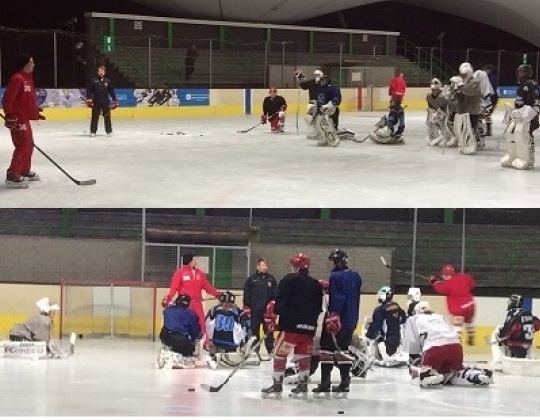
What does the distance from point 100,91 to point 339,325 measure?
10.8 metres

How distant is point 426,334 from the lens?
24.8 ft

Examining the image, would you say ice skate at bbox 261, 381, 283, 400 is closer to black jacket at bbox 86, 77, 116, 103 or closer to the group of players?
the group of players

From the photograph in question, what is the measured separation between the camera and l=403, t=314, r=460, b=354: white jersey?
24.5 feet

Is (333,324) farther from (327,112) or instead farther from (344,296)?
(327,112)

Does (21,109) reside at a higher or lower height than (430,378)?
higher

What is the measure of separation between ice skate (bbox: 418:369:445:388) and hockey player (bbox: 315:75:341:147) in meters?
8.40

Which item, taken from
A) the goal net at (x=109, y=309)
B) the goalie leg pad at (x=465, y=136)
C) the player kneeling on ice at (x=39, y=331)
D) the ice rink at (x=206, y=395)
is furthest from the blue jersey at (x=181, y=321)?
the goalie leg pad at (x=465, y=136)

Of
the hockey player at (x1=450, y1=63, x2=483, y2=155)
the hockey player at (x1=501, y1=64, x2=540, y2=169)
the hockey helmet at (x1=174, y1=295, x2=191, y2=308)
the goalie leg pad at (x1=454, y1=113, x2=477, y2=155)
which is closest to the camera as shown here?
the hockey helmet at (x1=174, y1=295, x2=191, y2=308)

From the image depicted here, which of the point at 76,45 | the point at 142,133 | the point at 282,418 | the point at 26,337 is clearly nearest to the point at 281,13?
the point at 76,45

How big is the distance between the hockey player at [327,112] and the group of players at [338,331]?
6182mm

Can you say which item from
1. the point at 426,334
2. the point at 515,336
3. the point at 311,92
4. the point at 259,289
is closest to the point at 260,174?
the point at 259,289

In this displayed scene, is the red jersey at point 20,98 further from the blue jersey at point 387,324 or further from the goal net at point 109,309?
the blue jersey at point 387,324

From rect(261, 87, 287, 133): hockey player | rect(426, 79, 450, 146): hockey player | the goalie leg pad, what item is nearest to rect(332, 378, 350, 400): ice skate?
the goalie leg pad

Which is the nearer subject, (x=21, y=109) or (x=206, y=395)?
(x=206, y=395)
